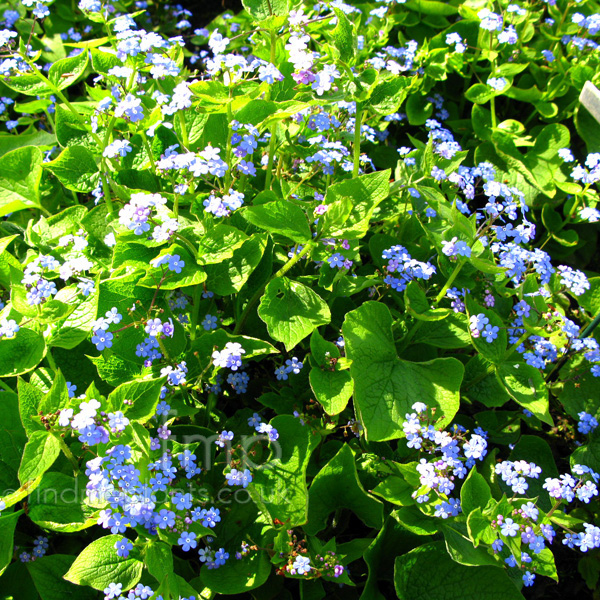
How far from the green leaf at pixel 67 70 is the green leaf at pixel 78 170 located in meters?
0.30

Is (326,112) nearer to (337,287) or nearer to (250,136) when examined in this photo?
(250,136)

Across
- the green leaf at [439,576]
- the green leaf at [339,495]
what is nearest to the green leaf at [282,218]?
the green leaf at [339,495]

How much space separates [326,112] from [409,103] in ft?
4.34

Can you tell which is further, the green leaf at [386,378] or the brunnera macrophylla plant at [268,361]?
the green leaf at [386,378]

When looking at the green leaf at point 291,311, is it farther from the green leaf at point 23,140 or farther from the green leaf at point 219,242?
the green leaf at point 23,140

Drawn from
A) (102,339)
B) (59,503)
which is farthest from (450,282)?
(59,503)

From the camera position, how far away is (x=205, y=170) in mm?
2297

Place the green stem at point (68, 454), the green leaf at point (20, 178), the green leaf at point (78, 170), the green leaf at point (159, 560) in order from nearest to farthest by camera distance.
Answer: the green leaf at point (159, 560), the green stem at point (68, 454), the green leaf at point (78, 170), the green leaf at point (20, 178)

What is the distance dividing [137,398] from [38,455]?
396 mm

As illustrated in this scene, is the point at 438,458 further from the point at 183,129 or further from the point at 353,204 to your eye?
the point at 183,129

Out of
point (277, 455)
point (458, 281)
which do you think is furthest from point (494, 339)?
point (277, 455)

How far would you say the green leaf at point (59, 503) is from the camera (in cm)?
226

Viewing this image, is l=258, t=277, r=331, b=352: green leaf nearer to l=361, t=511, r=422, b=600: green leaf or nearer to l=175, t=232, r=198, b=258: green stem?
l=175, t=232, r=198, b=258: green stem

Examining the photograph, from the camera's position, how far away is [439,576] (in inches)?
96.8
